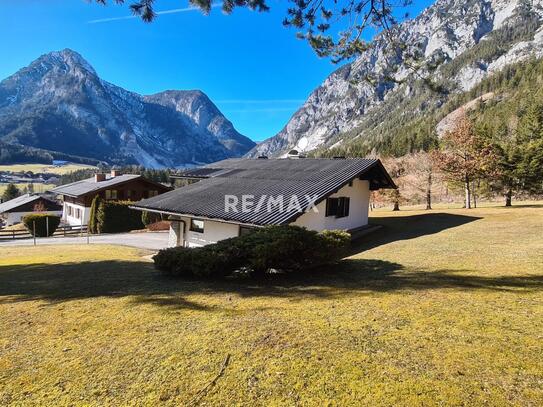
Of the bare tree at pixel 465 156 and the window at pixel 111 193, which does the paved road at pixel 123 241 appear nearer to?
the window at pixel 111 193

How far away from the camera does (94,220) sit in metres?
38.2

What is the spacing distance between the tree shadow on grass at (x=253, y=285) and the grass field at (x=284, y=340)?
0.19ft

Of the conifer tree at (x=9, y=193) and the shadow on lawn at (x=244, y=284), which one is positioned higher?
the conifer tree at (x=9, y=193)

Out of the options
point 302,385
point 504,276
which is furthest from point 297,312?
point 504,276

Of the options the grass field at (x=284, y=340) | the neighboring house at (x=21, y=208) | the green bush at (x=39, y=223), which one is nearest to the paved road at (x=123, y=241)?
the green bush at (x=39, y=223)

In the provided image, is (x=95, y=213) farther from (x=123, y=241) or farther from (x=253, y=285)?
(x=253, y=285)

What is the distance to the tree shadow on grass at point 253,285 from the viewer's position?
7469 mm

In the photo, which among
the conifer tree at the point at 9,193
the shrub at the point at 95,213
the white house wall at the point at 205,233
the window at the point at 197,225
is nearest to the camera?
the white house wall at the point at 205,233

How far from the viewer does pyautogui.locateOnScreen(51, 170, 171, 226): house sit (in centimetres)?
4547

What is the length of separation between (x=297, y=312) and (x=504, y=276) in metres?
5.79

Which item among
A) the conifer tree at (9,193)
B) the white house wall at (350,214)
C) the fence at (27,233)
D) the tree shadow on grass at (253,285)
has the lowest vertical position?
the fence at (27,233)

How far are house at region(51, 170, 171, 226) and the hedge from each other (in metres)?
41.0

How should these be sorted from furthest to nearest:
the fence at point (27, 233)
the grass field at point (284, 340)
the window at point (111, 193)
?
the window at point (111, 193) → the fence at point (27, 233) → the grass field at point (284, 340)

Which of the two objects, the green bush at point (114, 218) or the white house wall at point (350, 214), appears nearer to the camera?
the white house wall at point (350, 214)
